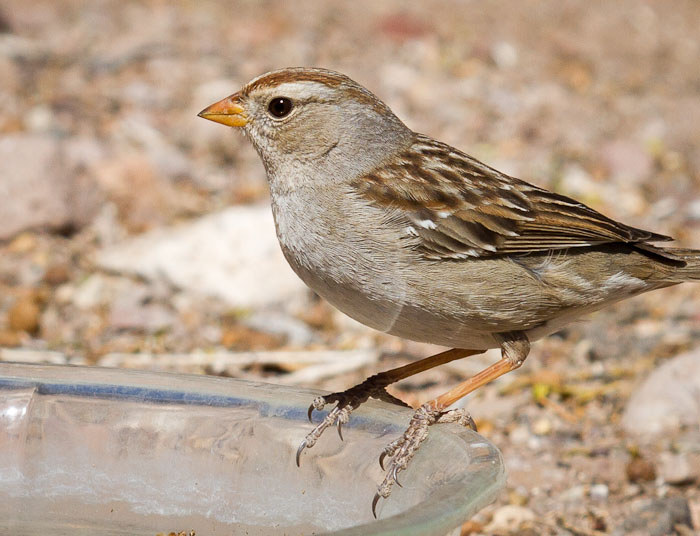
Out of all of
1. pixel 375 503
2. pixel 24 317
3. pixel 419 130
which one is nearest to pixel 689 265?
pixel 375 503

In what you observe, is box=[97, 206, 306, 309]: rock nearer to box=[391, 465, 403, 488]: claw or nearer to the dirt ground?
the dirt ground

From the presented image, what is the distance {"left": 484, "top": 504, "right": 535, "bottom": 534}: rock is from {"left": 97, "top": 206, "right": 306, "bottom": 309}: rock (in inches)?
91.5

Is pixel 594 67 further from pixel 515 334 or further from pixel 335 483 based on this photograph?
pixel 335 483

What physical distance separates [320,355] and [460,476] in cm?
288

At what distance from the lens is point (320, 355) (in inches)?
229

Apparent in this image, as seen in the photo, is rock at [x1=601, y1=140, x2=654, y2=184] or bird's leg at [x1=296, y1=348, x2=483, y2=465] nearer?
bird's leg at [x1=296, y1=348, x2=483, y2=465]

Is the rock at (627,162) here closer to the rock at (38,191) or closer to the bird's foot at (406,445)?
the rock at (38,191)

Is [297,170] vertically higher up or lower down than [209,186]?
lower down

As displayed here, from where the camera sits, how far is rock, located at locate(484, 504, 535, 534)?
14.3 ft

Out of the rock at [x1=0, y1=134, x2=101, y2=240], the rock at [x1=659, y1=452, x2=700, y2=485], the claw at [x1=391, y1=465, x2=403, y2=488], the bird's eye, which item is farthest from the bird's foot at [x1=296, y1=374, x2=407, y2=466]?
the rock at [x1=0, y1=134, x2=101, y2=240]

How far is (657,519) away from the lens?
426 centimetres

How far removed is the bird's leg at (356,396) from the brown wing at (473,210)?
1.66ft

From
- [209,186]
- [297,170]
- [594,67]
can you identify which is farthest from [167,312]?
[594,67]

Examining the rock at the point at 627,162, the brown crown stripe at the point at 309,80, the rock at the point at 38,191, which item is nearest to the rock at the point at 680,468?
the brown crown stripe at the point at 309,80
